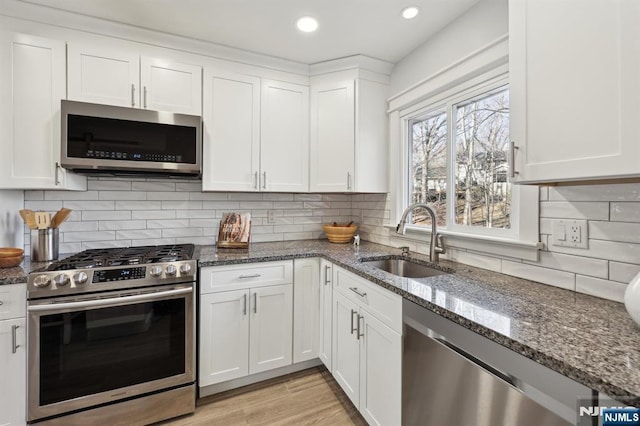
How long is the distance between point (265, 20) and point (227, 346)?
7.20 ft

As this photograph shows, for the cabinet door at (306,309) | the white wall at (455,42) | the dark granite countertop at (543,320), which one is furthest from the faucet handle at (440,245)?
the white wall at (455,42)

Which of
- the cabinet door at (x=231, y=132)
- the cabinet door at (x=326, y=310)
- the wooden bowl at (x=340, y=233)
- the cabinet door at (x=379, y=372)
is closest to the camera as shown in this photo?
the cabinet door at (x=379, y=372)

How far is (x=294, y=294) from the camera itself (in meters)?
2.12

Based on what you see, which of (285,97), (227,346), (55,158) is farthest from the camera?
(285,97)

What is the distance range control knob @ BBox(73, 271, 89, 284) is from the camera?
151 cm

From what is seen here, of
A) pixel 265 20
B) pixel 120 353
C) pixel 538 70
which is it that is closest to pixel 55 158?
pixel 120 353

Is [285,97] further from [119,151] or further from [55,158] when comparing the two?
[55,158]

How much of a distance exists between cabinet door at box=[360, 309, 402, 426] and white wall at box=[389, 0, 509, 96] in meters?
1.69

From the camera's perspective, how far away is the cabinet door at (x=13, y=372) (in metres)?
1.46

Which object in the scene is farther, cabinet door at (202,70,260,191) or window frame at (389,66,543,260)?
cabinet door at (202,70,260,191)

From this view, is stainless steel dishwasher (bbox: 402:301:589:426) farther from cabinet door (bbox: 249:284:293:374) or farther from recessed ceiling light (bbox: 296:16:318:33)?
recessed ceiling light (bbox: 296:16:318:33)

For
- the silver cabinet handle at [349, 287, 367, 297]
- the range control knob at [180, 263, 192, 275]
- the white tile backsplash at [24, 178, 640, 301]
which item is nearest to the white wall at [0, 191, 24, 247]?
the white tile backsplash at [24, 178, 640, 301]

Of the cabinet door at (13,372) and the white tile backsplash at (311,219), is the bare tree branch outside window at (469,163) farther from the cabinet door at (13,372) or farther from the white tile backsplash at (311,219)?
the cabinet door at (13,372)

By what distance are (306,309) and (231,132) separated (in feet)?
4.89
